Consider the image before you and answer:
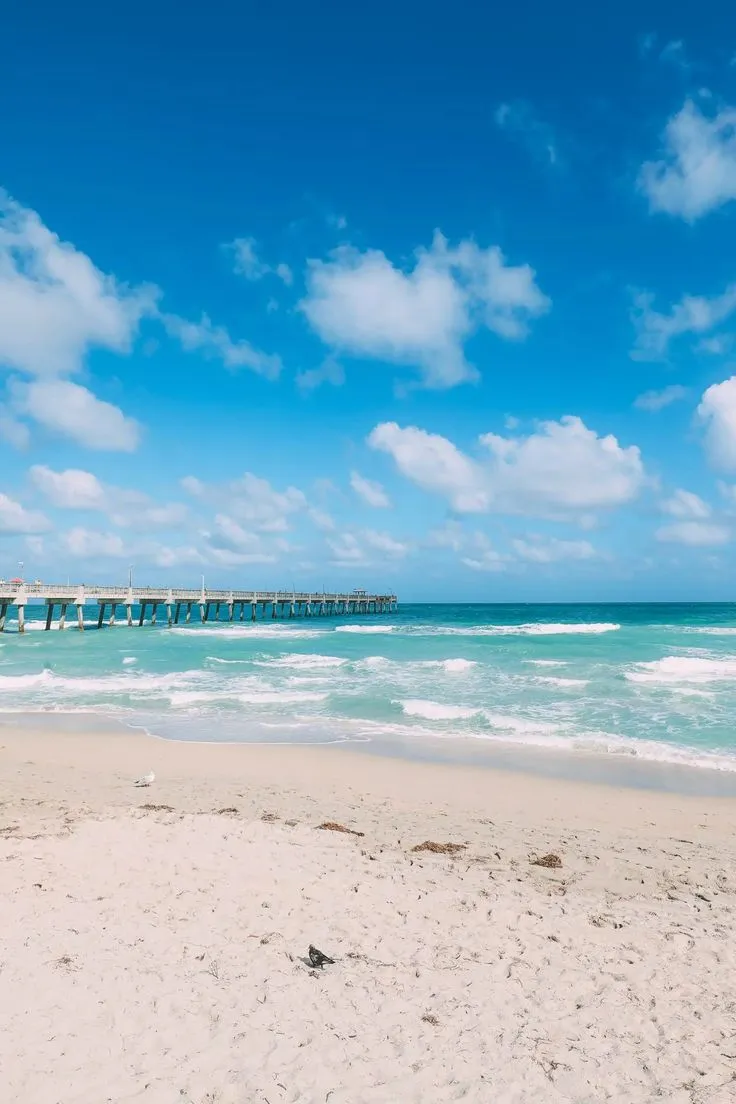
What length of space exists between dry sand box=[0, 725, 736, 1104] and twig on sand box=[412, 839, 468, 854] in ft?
0.45

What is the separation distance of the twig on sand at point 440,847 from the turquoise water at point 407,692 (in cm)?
685

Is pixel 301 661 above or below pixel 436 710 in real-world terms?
below

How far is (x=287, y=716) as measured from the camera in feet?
58.9

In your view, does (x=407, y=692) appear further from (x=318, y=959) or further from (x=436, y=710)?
(x=318, y=959)

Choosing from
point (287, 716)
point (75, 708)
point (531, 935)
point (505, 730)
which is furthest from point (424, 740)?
point (75, 708)

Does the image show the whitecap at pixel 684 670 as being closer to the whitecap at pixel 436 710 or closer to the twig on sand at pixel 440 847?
the whitecap at pixel 436 710

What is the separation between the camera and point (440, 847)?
7.98 m

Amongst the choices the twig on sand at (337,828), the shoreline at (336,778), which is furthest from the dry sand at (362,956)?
the shoreline at (336,778)

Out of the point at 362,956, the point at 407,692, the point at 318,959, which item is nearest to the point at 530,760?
the point at 407,692

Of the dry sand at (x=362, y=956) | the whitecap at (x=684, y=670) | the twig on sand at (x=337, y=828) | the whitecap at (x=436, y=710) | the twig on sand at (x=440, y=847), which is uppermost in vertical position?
the whitecap at (x=684, y=670)

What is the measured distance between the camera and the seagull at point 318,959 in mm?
5051

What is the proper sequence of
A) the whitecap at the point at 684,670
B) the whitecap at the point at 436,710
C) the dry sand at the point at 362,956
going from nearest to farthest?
the dry sand at the point at 362,956 → the whitecap at the point at 436,710 → the whitecap at the point at 684,670

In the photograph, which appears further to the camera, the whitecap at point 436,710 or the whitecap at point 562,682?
the whitecap at point 562,682

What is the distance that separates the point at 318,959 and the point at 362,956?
1.32ft
